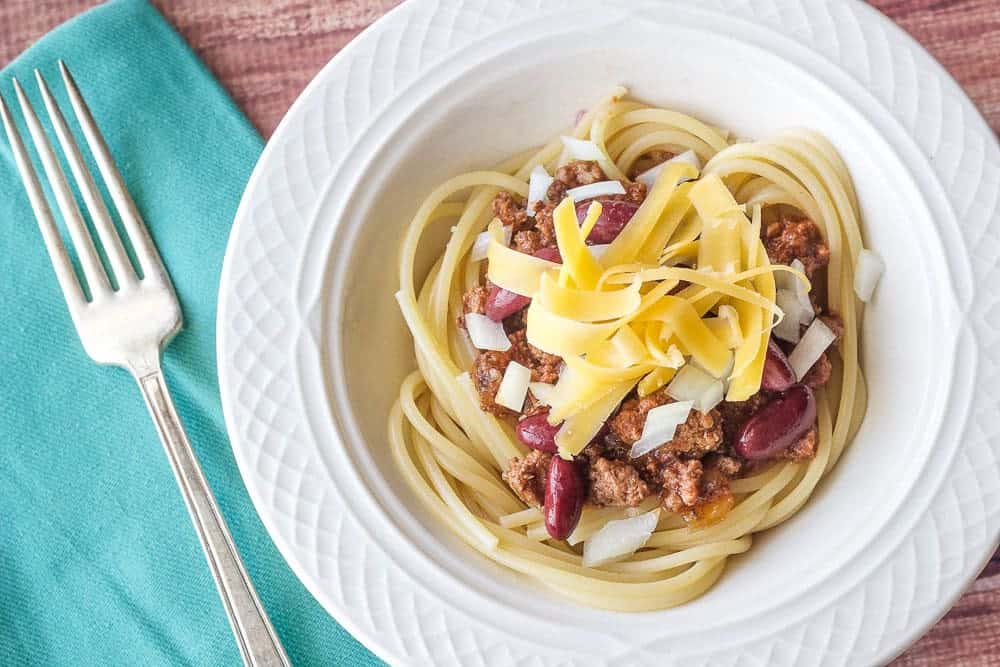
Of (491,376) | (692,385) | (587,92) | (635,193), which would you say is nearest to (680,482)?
(692,385)

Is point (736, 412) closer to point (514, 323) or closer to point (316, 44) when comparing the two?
point (514, 323)

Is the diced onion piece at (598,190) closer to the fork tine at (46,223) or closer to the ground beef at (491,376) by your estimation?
the ground beef at (491,376)

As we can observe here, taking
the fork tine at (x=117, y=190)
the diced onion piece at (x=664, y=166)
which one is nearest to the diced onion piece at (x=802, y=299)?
the diced onion piece at (x=664, y=166)

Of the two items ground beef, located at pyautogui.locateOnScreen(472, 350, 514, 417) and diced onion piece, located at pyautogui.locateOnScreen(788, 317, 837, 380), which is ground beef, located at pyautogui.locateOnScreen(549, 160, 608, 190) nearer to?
ground beef, located at pyautogui.locateOnScreen(472, 350, 514, 417)

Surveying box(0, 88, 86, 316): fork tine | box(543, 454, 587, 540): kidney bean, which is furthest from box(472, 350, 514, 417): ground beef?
box(0, 88, 86, 316): fork tine

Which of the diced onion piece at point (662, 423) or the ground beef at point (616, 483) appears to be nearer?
the diced onion piece at point (662, 423)

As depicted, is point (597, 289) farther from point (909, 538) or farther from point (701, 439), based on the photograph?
point (909, 538)

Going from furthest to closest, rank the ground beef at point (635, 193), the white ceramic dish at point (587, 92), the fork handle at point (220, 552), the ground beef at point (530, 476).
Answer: the fork handle at point (220, 552), the ground beef at point (635, 193), the ground beef at point (530, 476), the white ceramic dish at point (587, 92)
